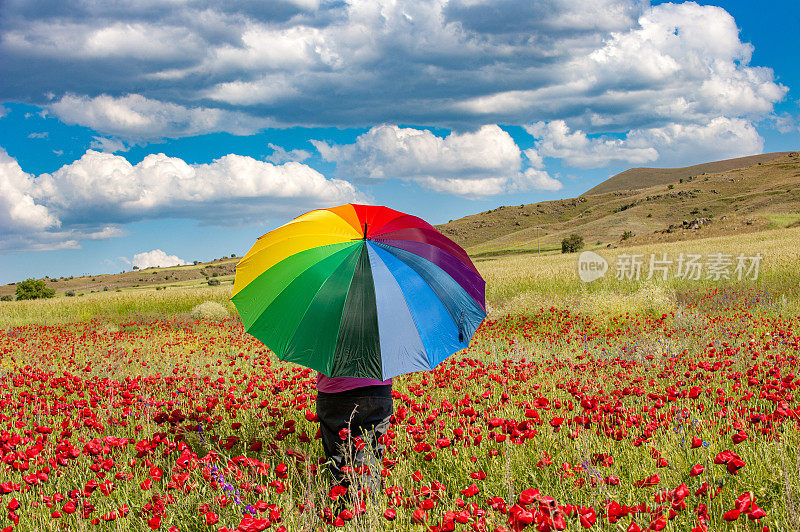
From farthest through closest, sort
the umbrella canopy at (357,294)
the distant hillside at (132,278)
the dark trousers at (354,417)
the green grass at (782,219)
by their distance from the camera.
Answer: the distant hillside at (132,278) < the green grass at (782,219) < the dark trousers at (354,417) < the umbrella canopy at (357,294)

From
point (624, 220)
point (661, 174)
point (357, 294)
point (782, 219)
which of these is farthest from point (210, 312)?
point (661, 174)

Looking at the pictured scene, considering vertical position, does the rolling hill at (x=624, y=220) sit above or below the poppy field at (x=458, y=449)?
above

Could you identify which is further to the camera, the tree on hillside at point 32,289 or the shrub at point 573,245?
the shrub at point 573,245

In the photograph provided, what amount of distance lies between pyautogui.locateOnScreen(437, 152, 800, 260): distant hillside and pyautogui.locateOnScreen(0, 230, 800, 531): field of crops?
41.7 m

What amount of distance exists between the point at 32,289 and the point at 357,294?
41.3 meters

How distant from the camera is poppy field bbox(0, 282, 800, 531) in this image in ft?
8.18

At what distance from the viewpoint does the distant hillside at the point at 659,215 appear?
4638 centimetres

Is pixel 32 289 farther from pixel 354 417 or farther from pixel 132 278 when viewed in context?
pixel 132 278

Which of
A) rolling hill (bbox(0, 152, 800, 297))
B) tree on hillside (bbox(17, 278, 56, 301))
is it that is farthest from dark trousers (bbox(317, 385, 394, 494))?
rolling hill (bbox(0, 152, 800, 297))

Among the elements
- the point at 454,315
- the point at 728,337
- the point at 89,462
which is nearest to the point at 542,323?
the point at 728,337

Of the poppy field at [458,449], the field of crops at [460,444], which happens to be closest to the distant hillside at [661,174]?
the field of crops at [460,444]

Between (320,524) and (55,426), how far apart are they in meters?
3.69

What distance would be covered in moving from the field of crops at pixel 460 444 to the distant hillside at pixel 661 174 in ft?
476

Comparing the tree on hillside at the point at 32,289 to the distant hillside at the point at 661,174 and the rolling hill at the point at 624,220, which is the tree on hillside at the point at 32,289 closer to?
the rolling hill at the point at 624,220
